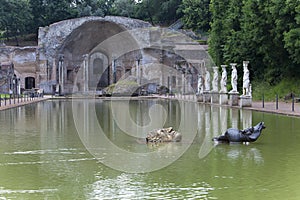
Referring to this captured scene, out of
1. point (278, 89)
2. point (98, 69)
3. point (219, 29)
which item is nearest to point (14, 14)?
point (98, 69)

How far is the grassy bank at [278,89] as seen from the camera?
39519 millimetres

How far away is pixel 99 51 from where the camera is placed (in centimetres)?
7662

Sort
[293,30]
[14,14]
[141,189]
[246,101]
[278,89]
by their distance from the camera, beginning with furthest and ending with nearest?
[14,14], [278,89], [293,30], [246,101], [141,189]

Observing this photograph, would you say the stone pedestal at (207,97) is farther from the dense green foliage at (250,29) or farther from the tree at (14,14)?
the tree at (14,14)

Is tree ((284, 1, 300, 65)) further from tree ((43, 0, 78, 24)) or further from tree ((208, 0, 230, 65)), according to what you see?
tree ((43, 0, 78, 24))

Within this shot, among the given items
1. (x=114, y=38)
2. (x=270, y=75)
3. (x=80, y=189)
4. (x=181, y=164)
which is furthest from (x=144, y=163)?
(x=114, y=38)

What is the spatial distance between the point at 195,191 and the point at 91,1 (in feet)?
265

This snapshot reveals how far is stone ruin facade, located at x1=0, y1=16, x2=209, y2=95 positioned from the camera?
69.5 metres

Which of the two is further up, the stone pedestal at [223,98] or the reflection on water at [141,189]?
the stone pedestal at [223,98]

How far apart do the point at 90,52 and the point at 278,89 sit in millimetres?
40429

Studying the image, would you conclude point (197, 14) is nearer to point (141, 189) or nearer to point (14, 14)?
point (14, 14)

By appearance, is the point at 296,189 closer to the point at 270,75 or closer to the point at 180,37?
the point at 270,75

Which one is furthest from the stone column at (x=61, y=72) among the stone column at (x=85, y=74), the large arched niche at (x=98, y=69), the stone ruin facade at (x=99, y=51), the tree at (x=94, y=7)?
the tree at (x=94, y=7)

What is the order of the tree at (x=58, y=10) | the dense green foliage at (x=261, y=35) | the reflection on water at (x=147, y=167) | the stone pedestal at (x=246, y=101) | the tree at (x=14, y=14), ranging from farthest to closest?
the tree at (x=58, y=10), the tree at (x=14, y=14), the dense green foliage at (x=261, y=35), the stone pedestal at (x=246, y=101), the reflection on water at (x=147, y=167)
